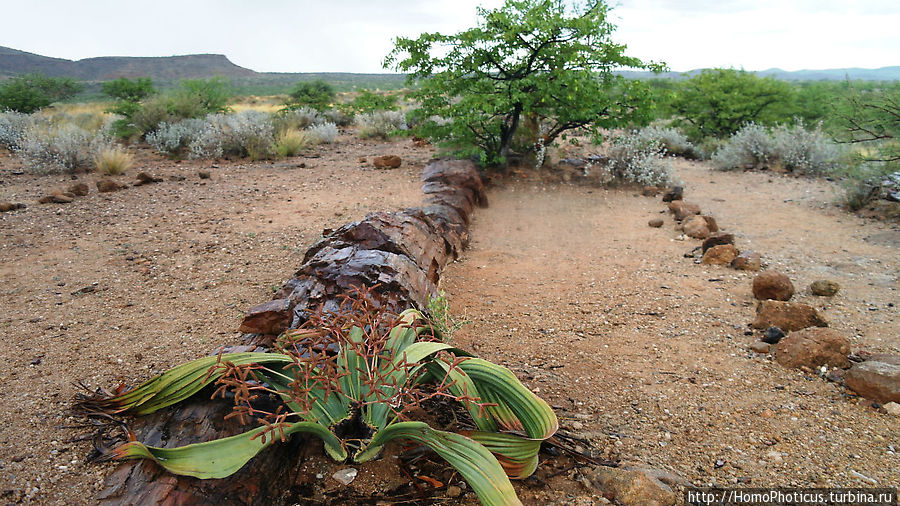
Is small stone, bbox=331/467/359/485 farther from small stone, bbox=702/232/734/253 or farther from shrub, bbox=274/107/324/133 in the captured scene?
shrub, bbox=274/107/324/133

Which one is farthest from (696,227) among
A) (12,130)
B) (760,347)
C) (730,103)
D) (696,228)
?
(12,130)

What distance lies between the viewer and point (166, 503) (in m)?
1.59

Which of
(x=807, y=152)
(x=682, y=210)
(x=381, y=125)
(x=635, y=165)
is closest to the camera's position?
(x=682, y=210)

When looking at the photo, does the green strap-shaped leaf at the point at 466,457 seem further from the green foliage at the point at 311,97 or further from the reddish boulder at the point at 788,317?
the green foliage at the point at 311,97

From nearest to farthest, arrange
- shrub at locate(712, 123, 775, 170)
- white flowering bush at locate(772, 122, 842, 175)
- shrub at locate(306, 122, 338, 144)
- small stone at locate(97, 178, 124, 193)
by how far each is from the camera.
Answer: small stone at locate(97, 178, 124, 193) → white flowering bush at locate(772, 122, 842, 175) → shrub at locate(712, 123, 775, 170) → shrub at locate(306, 122, 338, 144)

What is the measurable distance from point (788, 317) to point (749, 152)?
764 centimetres

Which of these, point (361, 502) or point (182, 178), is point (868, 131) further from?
point (182, 178)

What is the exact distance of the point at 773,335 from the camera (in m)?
3.25

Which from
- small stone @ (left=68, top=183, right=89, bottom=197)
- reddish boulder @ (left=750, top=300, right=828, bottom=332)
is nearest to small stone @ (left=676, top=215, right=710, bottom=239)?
reddish boulder @ (left=750, top=300, right=828, bottom=332)

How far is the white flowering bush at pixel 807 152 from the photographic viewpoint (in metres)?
9.00

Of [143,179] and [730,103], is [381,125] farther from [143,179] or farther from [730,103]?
[730,103]

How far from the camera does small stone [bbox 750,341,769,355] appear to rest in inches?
125

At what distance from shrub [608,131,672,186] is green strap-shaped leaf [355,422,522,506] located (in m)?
7.13

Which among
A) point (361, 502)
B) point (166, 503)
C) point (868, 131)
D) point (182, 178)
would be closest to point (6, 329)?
point (166, 503)
